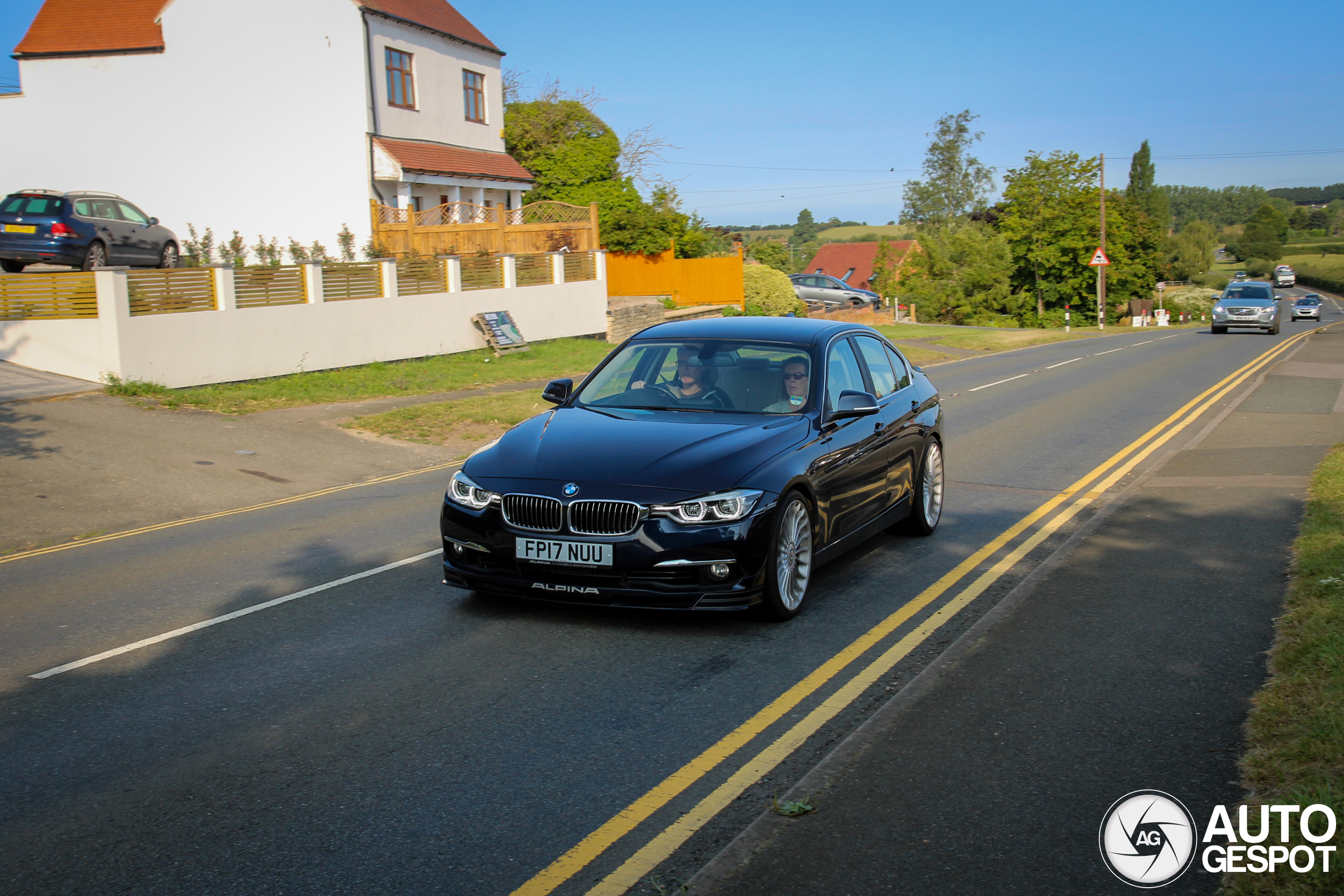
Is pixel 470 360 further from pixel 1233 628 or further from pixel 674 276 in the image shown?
pixel 1233 628

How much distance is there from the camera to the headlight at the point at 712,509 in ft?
19.5

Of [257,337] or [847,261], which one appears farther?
[847,261]

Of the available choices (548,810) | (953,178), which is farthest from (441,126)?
(953,178)

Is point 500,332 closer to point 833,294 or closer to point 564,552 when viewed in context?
point 564,552

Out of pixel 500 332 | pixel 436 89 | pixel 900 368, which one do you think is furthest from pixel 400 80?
pixel 900 368

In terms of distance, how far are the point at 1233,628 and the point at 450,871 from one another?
4.57 metres

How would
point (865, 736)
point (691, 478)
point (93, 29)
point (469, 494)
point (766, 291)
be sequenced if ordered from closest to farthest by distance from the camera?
point (865, 736) < point (691, 478) < point (469, 494) < point (93, 29) < point (766, 291)

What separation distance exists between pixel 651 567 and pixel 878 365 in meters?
3.36

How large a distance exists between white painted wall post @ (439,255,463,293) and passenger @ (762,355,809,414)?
17.2m

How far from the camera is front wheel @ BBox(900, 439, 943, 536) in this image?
8.70m

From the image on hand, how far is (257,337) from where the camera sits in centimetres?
1869

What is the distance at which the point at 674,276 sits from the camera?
122ft

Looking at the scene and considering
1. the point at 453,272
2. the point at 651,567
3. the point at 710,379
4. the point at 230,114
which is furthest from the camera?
the point at 230,114

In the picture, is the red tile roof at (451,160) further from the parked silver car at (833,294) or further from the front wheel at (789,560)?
the front wheel at (789,560)
